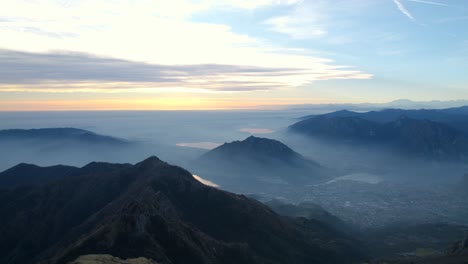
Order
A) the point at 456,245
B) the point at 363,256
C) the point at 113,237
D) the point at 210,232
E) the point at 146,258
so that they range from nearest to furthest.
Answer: the point at 146,258 < the point at 113,237 < the point at 456,245 < the point at 210,232 < the point at 363,256

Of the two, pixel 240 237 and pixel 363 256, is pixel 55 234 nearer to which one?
pixel 240 237

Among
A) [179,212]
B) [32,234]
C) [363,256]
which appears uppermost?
[179,212]

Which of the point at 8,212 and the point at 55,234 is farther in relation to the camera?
the point at 8,212

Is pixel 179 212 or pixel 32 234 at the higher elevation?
pixel 179 212

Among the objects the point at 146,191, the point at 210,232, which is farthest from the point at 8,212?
the point at 210,232

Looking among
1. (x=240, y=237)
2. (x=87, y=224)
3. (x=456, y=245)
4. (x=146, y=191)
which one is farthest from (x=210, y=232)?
(x=456, y=245)

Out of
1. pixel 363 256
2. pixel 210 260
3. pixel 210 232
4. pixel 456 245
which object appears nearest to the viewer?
pixel 210 260

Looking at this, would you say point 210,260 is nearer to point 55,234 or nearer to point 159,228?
point 159,228
